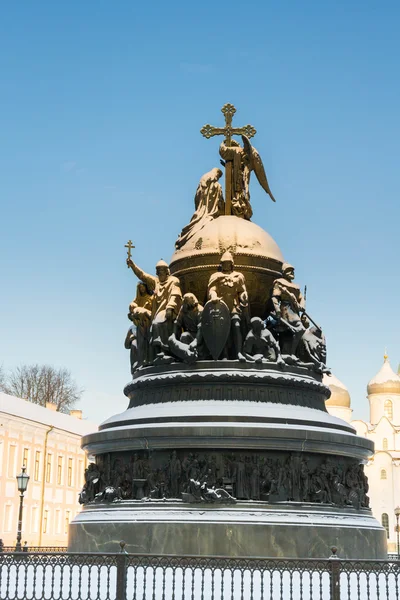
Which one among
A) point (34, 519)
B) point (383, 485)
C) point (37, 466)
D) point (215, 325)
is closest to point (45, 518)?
point (34, 519)

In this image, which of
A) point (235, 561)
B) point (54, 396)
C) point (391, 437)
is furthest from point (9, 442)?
point (391, 437)

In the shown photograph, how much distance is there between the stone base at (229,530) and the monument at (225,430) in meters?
0.02

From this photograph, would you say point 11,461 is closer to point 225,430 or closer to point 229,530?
point 225,430

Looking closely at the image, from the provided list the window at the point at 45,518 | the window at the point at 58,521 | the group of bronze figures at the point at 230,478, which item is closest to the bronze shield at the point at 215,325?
the group of bronze figures at the point at 230,478

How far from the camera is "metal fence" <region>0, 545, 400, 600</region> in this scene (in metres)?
12.1

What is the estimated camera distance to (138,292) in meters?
20.6

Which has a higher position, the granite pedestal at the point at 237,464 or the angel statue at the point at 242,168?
the angel statue at the point at 242,168

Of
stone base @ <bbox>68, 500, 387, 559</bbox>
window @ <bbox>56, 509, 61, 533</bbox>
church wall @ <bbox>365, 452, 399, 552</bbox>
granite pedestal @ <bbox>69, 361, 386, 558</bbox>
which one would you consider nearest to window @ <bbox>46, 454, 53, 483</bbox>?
window @ <bbox>56, 509, 61, 533</bbox>

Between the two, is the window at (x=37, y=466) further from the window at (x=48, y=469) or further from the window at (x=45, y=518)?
the window at (x=45, y=518)

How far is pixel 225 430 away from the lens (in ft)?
54.7

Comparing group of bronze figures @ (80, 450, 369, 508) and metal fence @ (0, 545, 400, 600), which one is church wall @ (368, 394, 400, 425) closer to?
group of bronze figures @ (80, 450, 369, 508)

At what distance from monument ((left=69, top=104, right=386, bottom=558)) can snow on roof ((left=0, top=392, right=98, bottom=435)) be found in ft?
91.4

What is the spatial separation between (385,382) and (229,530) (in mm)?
74593

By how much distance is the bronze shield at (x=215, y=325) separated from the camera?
18.3 metres
